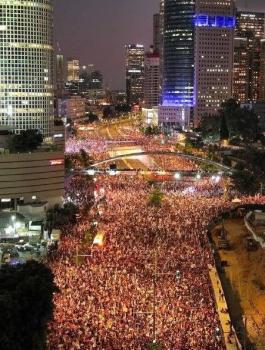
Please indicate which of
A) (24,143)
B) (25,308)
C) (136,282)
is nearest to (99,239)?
(136,282)

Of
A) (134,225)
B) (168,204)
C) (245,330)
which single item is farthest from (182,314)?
(168,204)

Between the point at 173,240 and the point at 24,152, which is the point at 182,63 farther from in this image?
the point at 173,240

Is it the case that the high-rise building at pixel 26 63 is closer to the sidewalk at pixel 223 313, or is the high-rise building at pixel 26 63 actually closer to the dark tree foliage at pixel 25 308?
the sidewalk at pixel 223 313

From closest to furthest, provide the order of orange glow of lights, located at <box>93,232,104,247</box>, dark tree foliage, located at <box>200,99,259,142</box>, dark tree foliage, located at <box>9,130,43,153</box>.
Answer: orange glow of lights, located at <box>93,232,104,247</box> → dark tree foliage, located at <box>9,130,43,153</box> → dark tree foliage, located at <box>200,99,259,142</box>

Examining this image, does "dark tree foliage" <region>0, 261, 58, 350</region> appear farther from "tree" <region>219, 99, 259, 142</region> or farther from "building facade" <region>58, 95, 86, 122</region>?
"building facade" <region>58, 95, 86, 122</region>

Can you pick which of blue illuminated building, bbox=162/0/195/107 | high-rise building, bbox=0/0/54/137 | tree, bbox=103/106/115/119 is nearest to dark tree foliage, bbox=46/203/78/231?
high-rise building, bbox=0/0/54/137

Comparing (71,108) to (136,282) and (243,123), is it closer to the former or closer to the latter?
(243,123)
